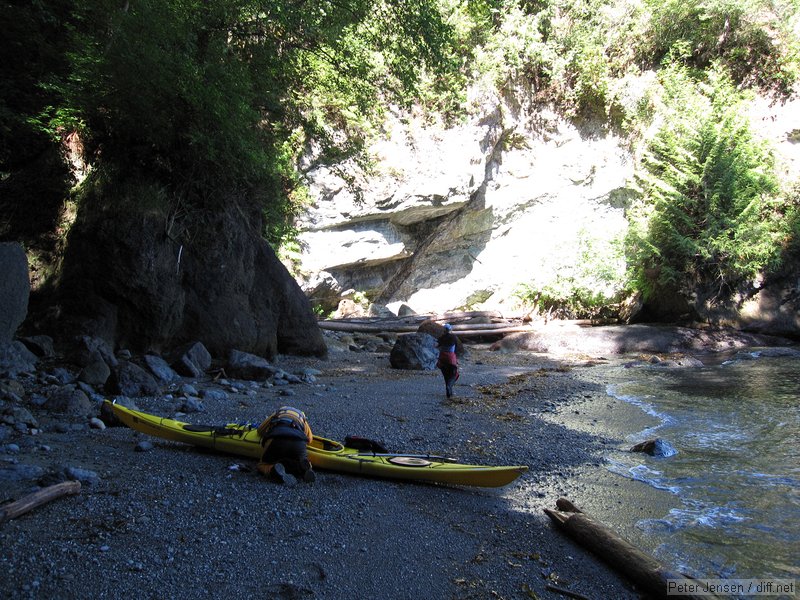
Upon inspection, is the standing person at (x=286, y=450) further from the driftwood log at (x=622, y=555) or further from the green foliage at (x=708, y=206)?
the green foliage at (x=708, y=206)

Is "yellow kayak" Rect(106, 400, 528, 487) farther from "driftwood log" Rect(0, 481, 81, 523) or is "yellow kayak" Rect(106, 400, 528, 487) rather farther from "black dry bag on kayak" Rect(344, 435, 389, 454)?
"driftwood log" Rect(0, 481, 81, 523)

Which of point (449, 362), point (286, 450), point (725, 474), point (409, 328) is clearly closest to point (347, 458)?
point (286, 450)

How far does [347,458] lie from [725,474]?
3.34 meters

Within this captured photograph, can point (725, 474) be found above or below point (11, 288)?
below

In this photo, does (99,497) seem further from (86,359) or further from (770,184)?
(770,184)

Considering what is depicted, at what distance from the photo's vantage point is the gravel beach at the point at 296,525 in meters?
2.49

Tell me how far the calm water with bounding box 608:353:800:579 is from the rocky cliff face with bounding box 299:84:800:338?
440 inches

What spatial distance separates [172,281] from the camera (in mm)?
8242

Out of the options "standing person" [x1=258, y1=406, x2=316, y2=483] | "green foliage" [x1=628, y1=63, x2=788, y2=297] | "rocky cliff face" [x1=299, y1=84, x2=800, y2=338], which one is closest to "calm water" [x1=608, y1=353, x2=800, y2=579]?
"standing person" [x1=258, y1=406, x2=316, y2=483]

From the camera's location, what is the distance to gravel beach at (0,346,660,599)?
2492 millimetres

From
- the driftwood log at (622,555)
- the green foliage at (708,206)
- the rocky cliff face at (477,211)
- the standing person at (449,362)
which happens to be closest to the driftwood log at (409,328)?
the rocky cliff face at (477,211)

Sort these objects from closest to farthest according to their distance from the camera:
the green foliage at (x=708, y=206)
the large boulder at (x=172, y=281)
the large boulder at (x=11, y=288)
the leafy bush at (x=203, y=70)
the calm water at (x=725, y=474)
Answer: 1. the calm water at (x=725, y=474)
2. the large boulder at (x=11, y=288)
3. the leafy bush at (x=203, y=70)
4. the large boulder at (x=172, y=281)
5. the green foliage at (x=708, y=206)

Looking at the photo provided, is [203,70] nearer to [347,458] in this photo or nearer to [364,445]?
[364,445]

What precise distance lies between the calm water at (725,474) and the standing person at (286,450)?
7.92 ft
